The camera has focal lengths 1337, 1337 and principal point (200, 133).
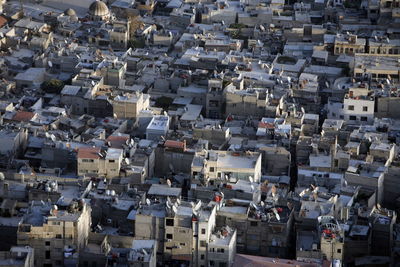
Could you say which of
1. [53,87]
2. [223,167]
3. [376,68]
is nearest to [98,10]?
[53,87]

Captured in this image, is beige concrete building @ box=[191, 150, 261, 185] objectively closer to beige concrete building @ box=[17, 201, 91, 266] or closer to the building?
beige concrete building @ box=[17, 201, 91, 266]

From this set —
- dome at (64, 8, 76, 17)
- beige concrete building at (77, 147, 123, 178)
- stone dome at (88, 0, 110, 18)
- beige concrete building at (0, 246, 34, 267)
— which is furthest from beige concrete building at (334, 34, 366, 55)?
beige concrete building at (0, 246, 34, 267)

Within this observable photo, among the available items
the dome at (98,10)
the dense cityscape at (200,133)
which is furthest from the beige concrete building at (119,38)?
the dome at (98,10)

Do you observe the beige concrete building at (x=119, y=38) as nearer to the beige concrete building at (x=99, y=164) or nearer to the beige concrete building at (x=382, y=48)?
the beige concrete building at (x=382, y=48)

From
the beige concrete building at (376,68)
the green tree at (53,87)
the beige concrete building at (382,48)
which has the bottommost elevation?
the green tree at (53,87)

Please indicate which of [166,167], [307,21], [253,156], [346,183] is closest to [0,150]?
[166,167]

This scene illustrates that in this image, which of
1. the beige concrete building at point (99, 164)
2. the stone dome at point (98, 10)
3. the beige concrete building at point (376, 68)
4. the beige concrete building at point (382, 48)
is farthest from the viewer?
the stone dome at point (98, 10)

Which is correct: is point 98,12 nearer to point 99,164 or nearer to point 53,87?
point 53,87
